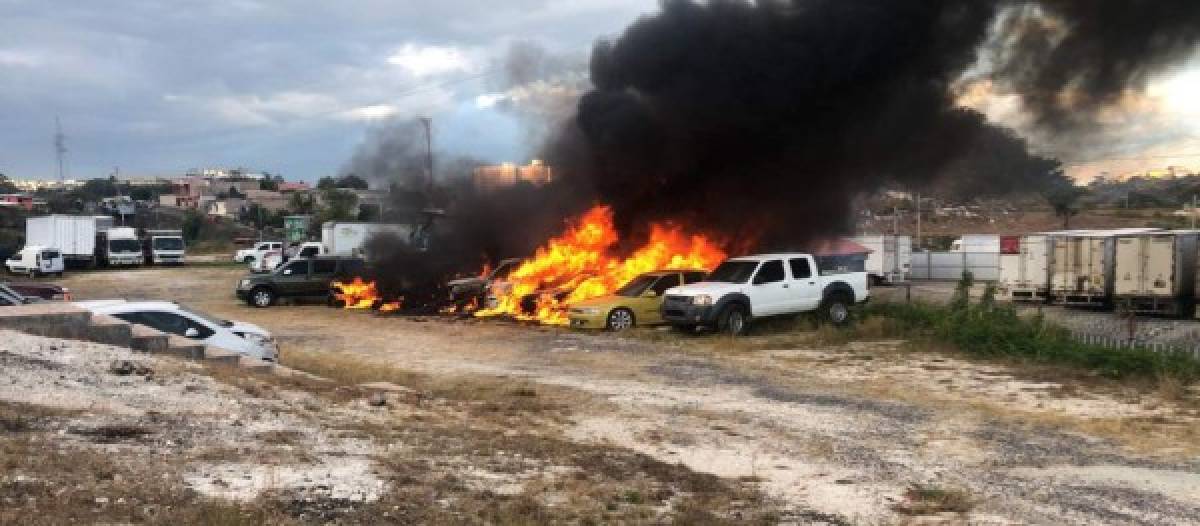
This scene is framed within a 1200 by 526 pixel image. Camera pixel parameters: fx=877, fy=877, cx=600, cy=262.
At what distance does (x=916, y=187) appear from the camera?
25953mm

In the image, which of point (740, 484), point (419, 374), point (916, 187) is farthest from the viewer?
point (916, 187)

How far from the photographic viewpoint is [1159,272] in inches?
856

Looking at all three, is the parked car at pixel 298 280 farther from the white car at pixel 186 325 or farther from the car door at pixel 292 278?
the white car at pixel 186 325

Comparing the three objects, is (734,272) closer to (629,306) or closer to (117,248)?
(629,306)

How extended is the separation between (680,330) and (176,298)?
1860 centimetres

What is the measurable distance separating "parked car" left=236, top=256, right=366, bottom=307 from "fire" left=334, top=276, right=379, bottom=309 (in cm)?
43

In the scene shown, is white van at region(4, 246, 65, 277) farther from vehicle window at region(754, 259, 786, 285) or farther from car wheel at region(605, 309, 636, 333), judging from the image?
vehicle window at region(754, 259, 786, 285)

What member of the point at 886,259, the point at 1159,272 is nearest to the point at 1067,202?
the point at 886,259

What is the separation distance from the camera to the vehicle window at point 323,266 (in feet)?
88.7

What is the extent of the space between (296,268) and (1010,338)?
2009cm

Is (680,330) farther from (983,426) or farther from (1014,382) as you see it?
(983,426)

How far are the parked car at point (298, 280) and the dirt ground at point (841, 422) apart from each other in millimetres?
7806

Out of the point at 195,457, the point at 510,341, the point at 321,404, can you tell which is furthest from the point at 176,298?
the point at 195,457

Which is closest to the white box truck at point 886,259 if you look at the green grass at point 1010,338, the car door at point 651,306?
the green grass at point 1010,338
